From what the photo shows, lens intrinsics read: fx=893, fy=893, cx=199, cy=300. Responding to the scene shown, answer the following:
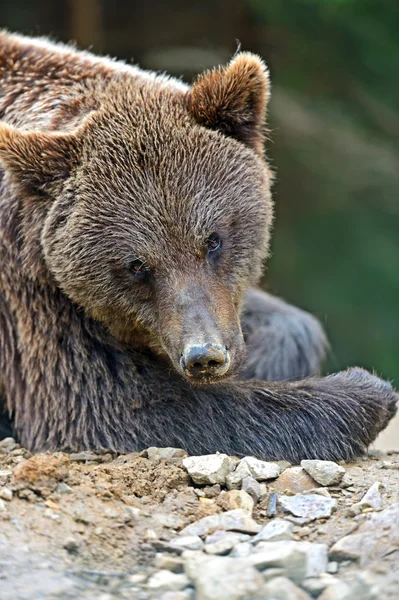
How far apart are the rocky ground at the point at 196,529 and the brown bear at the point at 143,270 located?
1.13 ft

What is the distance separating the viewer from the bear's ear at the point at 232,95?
15.6 ft

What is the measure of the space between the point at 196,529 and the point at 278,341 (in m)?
3.36

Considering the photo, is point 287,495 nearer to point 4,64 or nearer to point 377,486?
point 377,486

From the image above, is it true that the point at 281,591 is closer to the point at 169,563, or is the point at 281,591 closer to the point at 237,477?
the point at 169,563

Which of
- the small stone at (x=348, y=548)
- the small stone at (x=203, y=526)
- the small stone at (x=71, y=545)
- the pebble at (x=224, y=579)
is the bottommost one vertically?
the small stone at (x=71, y=545)

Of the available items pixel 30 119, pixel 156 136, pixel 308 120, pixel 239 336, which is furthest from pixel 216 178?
pixel 308 120

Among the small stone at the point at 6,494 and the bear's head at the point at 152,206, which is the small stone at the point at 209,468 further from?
the small stone at the point at 6,494

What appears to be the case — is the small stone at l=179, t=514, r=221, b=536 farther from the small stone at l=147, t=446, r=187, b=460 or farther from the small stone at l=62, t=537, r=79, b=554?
the small stone at l=147, t=446, r=187, b=460

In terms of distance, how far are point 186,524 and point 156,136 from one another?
1975mm

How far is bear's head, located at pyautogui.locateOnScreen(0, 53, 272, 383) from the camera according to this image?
4.41m

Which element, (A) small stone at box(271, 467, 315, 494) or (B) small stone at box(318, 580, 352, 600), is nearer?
(B) small stone at box(318, 580, 352, 600)

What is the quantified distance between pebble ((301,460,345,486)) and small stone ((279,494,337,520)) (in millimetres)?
225

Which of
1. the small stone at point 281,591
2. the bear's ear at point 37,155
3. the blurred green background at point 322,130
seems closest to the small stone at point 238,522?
the small stone at point 281,591

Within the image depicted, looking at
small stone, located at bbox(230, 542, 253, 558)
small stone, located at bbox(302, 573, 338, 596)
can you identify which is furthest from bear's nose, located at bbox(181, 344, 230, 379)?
small stone, located at bbox(302, 573, 338, 596)
